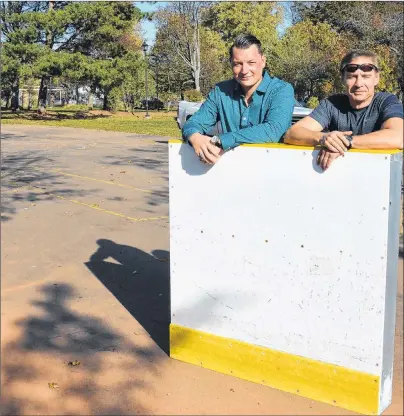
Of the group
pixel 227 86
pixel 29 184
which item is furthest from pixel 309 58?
pixel 227 86

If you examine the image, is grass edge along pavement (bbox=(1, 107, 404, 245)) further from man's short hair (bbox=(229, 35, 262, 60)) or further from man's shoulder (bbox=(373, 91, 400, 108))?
man's shoulder (bbox=(373, 91, 400, 108))

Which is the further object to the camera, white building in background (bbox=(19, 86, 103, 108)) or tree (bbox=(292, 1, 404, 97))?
white building in background (bbox=(19, 86, 103, 108))

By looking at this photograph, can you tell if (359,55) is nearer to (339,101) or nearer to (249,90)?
(339,101)

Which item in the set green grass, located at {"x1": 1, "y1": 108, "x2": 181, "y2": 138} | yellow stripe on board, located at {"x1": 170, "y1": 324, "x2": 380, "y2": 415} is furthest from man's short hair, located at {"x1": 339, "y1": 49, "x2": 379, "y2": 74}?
green grass, located at {"x1": 1, "y1": 108, "x2": 181, "y2": 138}

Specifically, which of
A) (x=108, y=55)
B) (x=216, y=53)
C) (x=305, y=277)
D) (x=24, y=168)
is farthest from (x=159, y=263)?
(x=216, y=53)

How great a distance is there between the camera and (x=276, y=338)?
3715 millimetres

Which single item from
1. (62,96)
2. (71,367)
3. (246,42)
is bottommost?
(71,367)

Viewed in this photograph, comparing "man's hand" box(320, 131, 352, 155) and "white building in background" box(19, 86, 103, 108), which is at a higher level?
"white building in background" box(19, 86, 103, 108)

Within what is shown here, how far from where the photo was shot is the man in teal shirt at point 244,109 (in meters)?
3.63

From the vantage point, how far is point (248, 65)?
377 centimetres

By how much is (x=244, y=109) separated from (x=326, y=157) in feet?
2.67

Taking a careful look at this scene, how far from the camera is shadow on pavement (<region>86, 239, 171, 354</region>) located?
193 inches

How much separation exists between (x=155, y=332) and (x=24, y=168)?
10216 mm

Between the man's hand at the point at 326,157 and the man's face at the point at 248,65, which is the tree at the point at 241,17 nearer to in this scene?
the man's face at the point at 248,65
